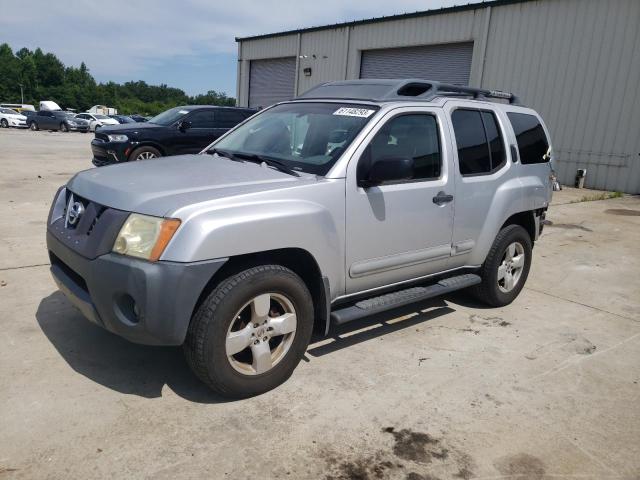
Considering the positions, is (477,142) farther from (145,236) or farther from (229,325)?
(145,236)

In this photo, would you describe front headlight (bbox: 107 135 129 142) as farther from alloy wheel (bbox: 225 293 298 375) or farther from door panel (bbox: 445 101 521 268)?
alloy wheel (bbox: 225 293 298 375)

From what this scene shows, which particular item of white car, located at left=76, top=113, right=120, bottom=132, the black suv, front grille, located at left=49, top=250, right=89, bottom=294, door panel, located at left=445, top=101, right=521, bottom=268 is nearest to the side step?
door panel, located at left=445, top=101, right=521, bottom=268

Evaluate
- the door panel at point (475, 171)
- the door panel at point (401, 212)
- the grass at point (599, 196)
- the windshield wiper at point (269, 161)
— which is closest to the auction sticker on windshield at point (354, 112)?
the door panel at point (401, 212)

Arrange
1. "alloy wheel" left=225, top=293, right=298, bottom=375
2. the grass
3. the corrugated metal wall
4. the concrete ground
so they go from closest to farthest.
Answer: the concrete ground → "alloy wheel" left=225, top=293, right=298, bottom=375 → the grass → the corrugated metal wall

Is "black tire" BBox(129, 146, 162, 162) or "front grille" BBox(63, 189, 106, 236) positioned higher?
"front grille" BBox(63, 189, 106, 236)

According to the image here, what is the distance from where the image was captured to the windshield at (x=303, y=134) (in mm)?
3598

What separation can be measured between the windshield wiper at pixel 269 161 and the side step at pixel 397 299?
0.98 metres

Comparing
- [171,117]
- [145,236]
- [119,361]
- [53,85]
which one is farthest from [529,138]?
[53,85]

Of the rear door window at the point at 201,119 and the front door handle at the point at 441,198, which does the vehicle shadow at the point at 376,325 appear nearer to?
the front door handle at the point at 441,198

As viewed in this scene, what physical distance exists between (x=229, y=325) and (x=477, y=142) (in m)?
2.73

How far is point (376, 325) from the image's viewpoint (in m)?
Answer: 4.36

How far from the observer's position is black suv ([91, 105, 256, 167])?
1074cm

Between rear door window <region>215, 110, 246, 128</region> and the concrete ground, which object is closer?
→ the concrete ground

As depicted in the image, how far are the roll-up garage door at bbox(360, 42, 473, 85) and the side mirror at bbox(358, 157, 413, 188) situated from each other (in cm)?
1488
